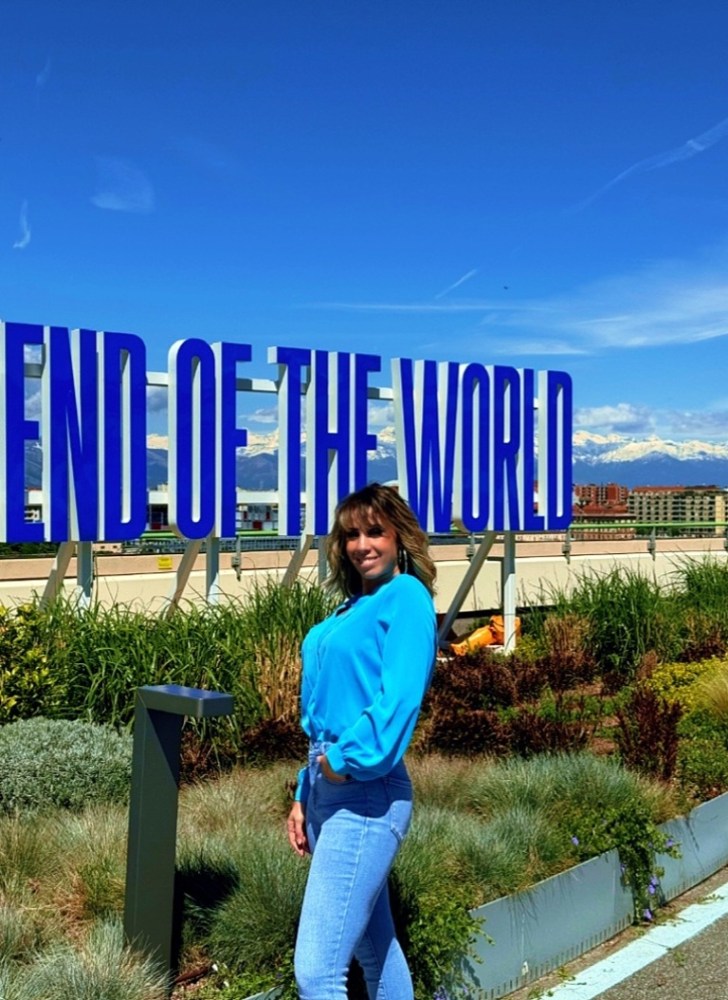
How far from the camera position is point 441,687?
932 cm

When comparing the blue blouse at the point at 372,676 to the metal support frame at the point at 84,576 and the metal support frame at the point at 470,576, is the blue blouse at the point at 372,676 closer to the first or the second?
the metal support frame at the point at 84,576

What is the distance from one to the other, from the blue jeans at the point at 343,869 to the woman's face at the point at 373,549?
50cm

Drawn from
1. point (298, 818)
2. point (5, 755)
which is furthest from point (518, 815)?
point (5, 755)

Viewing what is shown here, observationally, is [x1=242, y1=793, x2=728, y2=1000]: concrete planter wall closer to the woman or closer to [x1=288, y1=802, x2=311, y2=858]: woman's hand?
[x1=288, y1=802, x2=311, y2=858]: woman's hand

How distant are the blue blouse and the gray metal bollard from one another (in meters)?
0.62

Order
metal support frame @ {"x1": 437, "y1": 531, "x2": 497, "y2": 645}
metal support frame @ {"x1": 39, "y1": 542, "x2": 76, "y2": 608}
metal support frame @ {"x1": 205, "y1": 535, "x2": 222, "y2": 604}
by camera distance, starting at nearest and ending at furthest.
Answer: metal support frame @ {"x1": 39, "y1": 542, "x2": 76, "y2": 608} → metal support frame @ {"x1": 205, "y1": 535, "x2": 222, "y2": 604} → metal support frame @ {"x1": 437, "y1": 531, "x2": 497, "y2": 645}

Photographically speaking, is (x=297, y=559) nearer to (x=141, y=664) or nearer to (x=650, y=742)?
(x=141, y=664)

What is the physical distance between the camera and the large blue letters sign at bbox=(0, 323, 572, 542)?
35.0 feet

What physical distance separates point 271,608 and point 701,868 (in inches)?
175

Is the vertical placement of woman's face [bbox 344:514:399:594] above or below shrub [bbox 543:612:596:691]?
above

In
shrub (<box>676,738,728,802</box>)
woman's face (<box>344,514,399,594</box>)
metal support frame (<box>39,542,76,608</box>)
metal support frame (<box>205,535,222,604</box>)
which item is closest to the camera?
woman's face (<box>344,514,399,594</box>)

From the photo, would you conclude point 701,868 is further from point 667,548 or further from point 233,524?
point 667,548

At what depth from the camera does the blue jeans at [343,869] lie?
312cm

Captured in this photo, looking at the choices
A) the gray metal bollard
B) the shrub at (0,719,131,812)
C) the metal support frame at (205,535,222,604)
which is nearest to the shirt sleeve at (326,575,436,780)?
the gray metal bollard
